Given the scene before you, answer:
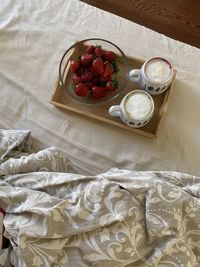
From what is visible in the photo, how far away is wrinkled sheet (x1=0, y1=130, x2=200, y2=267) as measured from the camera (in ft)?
→ 2.39

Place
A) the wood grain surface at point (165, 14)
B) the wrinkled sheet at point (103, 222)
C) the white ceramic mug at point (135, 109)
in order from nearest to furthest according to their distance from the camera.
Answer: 1. the wrinkled sheet at point (103, 222)
2. the white ceramic mug at point (135, 109)
3. the wood grain surface at point (165, 14)

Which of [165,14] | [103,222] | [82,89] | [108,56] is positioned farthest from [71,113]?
[165,14]

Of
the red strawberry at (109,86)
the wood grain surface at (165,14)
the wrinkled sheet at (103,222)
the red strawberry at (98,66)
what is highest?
the wood grain surface at (165,14)

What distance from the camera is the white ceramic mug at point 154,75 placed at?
3.12 feet

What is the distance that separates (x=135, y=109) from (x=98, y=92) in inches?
4.1

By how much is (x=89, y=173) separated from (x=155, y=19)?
0.66 metres

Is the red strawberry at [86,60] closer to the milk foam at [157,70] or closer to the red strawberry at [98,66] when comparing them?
the red strawberry at [98,66]

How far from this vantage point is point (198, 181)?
83 centimetres

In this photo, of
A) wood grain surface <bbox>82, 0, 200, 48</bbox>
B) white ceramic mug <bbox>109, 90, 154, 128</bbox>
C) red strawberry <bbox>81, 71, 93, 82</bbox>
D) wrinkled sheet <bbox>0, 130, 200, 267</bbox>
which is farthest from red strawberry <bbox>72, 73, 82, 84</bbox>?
wood grain surface <bbox>82, 0, 200, 48</bbox>

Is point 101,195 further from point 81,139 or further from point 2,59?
point 2,59

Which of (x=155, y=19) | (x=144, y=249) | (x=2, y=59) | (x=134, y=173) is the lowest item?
(x=144, y=249)

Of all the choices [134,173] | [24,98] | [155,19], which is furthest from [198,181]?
[155,19]

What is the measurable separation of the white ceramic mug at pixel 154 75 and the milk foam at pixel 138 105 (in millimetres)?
31

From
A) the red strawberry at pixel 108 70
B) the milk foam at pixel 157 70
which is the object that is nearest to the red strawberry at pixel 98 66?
the red strawberry at pixel 108 70
